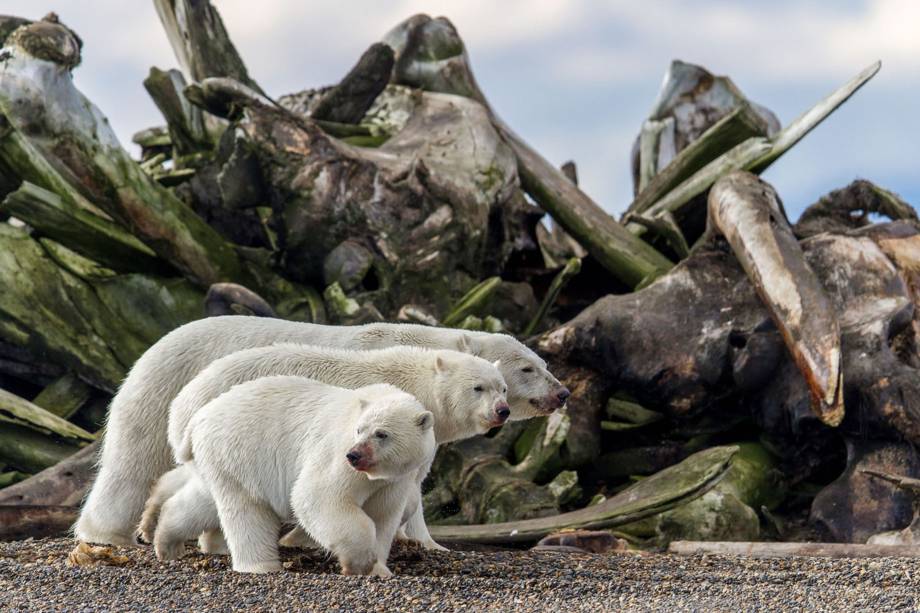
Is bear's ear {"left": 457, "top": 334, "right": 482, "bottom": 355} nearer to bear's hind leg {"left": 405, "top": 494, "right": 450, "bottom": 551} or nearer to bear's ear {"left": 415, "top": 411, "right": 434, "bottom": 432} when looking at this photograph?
bear's hind leg {"left": 405, "top": 494, "right": 450, "bottom": 551}

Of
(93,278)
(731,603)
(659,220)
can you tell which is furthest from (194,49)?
(731,603)

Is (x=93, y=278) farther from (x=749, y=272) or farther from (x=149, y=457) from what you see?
(x=749, y=272)

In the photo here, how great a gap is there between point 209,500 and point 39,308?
295 inches

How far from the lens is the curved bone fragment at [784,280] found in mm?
10750

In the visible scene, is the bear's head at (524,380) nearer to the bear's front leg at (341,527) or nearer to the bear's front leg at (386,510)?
the bear's front leg at (386,510)

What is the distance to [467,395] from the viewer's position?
759 cm

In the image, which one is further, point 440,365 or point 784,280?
point 784,280

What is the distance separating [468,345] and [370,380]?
4.28 ft

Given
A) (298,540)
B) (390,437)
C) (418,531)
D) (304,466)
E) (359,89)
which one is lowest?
(418,531)

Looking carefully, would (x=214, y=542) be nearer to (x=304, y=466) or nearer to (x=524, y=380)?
(x=304, y=466)

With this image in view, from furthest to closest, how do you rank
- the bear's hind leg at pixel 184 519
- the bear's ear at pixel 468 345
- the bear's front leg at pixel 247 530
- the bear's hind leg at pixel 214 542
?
the bear's ear at pixel 468 345 < the bear's hind leg at pixel 214 542 < the bear's hind leg at pixel 184 519 < the bear's front leg at pixel 247 530

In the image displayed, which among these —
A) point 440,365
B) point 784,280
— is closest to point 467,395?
point 440,365

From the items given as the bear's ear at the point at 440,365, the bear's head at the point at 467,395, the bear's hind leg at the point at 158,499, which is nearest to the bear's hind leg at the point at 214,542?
the bear's hind leg at the point at 158,499

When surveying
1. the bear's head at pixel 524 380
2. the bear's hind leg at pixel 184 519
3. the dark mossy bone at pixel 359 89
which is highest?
the dark mossy bone at pixel 359 89
